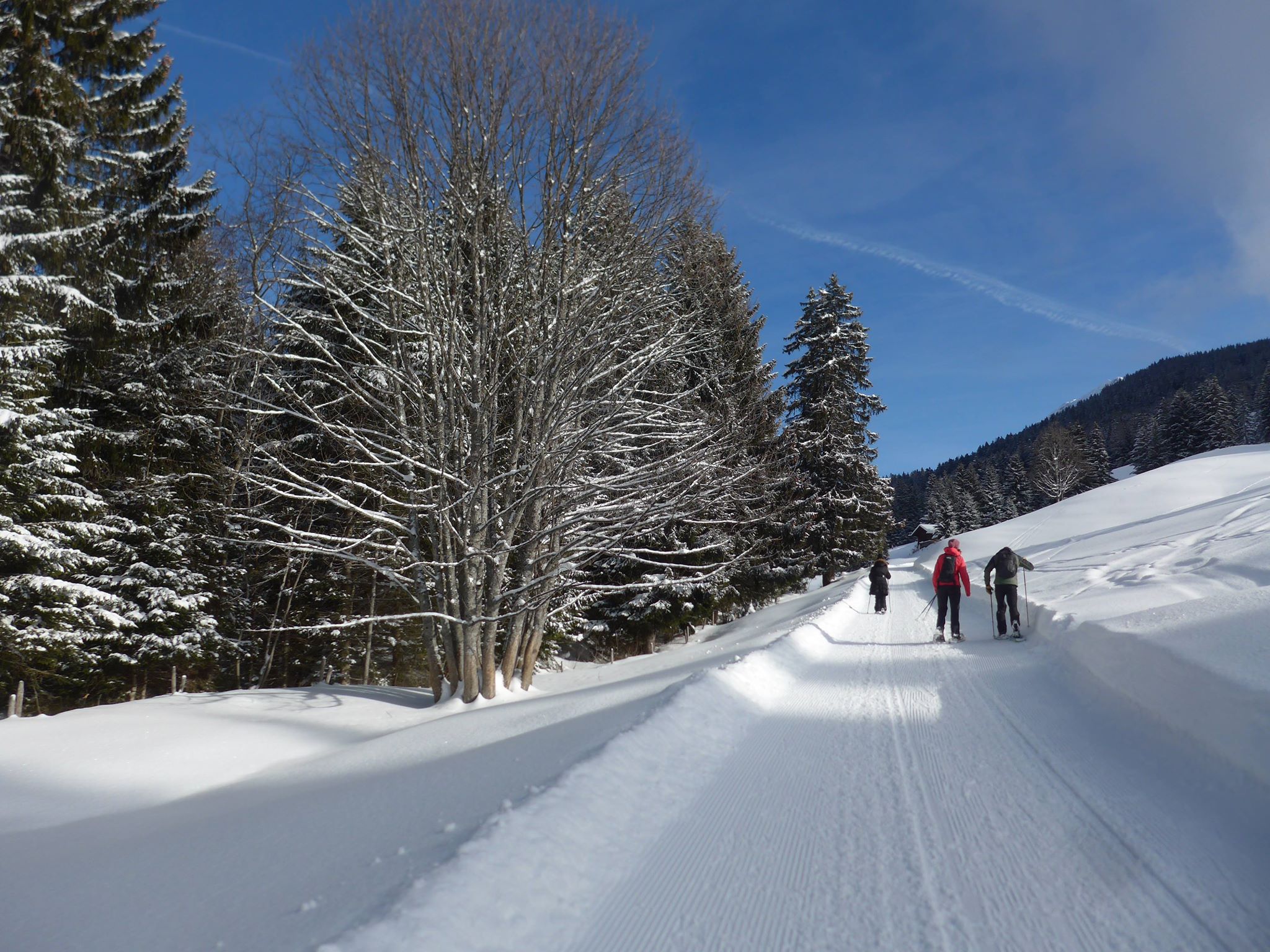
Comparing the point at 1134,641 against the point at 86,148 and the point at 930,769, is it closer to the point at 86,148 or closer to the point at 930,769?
the point at 930,769

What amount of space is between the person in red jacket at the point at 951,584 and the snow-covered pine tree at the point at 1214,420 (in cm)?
6496

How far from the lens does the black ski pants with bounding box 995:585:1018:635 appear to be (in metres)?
10.5

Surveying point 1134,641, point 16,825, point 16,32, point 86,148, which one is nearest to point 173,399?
point 86,148

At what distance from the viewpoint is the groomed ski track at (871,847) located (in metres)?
2.56

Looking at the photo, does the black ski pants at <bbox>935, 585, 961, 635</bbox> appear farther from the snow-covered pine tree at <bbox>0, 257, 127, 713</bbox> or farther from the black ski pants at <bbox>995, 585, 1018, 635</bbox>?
the snow-covered pine tree at <bbox>0, 257, 127, 713</bbox>

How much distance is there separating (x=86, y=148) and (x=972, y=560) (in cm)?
3072

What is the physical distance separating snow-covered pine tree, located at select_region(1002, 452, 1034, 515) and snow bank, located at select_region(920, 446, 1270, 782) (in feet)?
163

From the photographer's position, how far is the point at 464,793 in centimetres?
430

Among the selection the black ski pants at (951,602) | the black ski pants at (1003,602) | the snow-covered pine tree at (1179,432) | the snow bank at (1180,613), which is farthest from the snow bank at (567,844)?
the snow-covered pine tree at (1179,432)

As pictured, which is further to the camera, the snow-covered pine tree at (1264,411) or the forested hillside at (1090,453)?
the snow-covered pine tree at (1264,411)

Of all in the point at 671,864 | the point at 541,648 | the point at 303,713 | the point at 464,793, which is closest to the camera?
the point at 671,864

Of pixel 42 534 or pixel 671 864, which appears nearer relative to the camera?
pixel 671 864

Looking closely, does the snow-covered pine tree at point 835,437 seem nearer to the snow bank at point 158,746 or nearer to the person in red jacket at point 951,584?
the person in red jacket at point 951,584

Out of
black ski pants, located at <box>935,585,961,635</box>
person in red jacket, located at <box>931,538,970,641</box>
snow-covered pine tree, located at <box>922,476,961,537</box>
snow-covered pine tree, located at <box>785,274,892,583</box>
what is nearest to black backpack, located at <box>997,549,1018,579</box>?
person in red jacket, located at <box>931,538,970,641</box>
